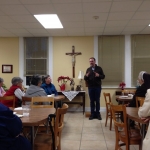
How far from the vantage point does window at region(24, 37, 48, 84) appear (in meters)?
6.46

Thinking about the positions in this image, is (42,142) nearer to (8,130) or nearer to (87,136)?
(8,130)

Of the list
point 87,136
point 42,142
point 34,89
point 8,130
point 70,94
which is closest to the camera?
point 8,130

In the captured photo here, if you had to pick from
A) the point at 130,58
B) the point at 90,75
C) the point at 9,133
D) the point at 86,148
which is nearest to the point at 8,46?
the point at 90,75

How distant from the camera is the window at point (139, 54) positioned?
6.14m

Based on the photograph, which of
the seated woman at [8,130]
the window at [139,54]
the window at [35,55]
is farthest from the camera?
the window at [35,55]

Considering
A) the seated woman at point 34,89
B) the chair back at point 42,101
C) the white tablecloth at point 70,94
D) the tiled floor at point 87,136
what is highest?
the seated woman at point 34,89

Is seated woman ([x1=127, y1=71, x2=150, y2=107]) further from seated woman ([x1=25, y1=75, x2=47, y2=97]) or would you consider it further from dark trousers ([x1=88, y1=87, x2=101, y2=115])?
seated woman ([x1=25, y1=75, x2=47, y2=97])

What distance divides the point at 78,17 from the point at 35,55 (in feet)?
8.60

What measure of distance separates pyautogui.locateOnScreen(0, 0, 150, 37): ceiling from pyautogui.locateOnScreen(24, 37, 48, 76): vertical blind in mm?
317

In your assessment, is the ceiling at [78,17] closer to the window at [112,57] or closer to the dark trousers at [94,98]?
the window at [112,57]

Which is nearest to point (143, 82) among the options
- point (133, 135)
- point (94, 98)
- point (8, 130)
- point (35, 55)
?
point (133, 135)

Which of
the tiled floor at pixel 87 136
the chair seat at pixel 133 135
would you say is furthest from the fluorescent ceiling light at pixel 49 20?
the chair seat at pixel 133 135

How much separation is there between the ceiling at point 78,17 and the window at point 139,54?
329 millimetres

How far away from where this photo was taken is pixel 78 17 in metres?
4.42
